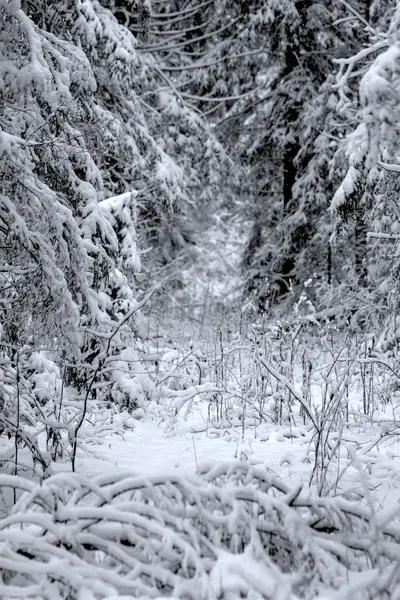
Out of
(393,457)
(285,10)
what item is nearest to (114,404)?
(393,457)

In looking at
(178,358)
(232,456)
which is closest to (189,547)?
(232,456)

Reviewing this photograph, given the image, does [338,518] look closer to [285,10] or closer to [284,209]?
[284,209]

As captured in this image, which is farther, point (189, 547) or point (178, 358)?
point (178, 358)

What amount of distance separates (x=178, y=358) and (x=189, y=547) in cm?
480

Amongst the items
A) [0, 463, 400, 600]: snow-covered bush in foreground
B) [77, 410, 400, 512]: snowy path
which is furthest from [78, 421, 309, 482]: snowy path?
[0, 463, 400, 600]: snow-covered bush in foreground

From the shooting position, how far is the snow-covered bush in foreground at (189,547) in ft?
5.69

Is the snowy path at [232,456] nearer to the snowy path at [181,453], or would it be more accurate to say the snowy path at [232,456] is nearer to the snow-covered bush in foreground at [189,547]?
the snowy path at [181,453]

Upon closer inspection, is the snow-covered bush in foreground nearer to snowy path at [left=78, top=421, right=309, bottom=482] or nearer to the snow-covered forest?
the snow-covered forest

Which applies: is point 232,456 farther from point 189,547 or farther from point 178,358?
point 178,358

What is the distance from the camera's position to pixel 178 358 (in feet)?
21.6

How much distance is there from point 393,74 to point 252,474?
1721mm

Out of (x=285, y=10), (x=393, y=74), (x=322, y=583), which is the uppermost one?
(x=285, y=10)

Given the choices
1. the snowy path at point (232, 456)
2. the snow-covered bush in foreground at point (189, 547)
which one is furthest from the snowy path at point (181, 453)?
the snow-covered bush in foreground at point (189, 547)

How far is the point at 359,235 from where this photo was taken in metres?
11.5
